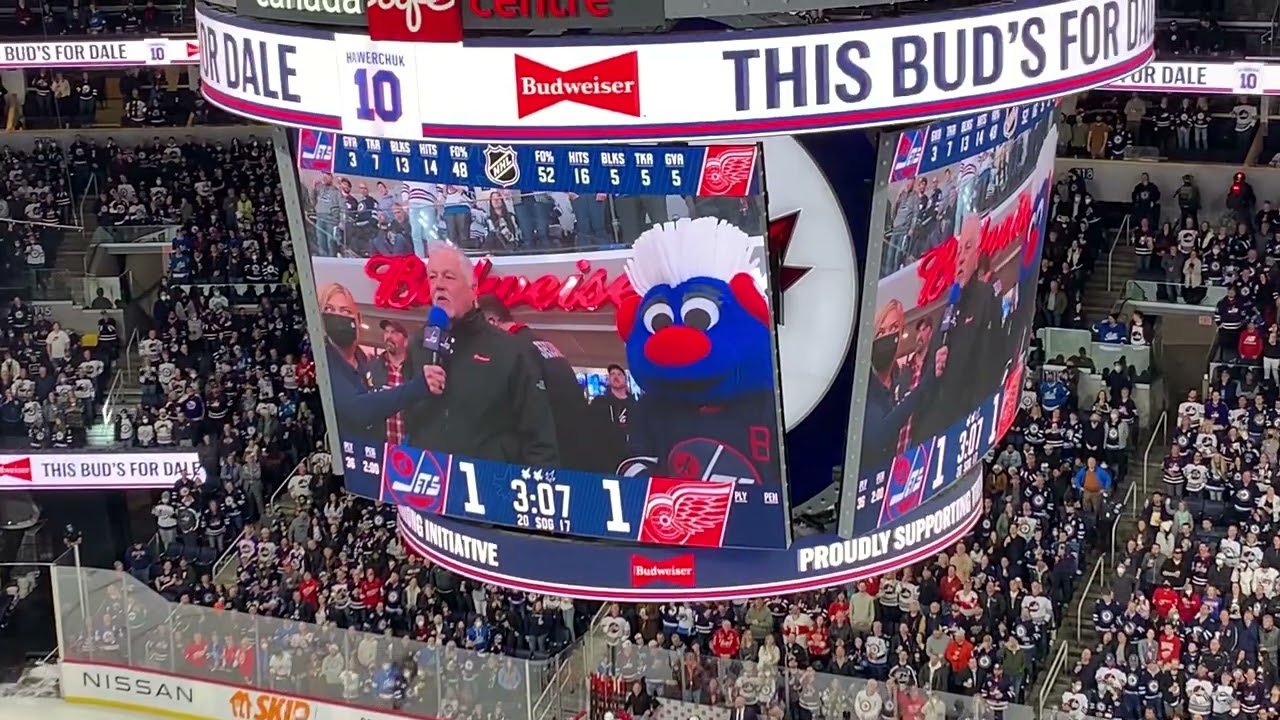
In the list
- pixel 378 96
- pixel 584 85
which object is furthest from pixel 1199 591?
pixel 378 96

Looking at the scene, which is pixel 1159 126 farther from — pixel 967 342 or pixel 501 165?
pixel 501 165

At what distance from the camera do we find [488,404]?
757 inches

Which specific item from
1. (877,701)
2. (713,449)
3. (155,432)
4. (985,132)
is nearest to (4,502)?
(155,432)

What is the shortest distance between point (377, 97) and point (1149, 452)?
16291mm

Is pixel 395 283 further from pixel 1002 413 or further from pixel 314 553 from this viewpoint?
pixel 314 553

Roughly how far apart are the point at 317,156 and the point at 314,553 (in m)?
11.9

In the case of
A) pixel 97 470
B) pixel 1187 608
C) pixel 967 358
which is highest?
pixel 967 358

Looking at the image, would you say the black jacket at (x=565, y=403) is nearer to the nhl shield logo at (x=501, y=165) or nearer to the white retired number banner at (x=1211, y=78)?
the nhl shield logo at (x=501, y=165)

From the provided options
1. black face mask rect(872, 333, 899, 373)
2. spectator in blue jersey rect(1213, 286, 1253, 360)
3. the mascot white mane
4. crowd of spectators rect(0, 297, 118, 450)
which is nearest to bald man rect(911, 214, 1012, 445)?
black face mask rect(872, 333, 899, 373)

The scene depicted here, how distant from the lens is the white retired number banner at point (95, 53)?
34.2 m

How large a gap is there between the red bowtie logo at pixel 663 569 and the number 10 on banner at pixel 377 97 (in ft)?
15.3

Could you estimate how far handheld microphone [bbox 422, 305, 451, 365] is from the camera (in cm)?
1886

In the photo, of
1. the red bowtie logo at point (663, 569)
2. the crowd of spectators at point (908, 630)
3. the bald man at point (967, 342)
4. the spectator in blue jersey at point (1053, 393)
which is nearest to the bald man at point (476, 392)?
the red bowtie logo at point (663, 569)

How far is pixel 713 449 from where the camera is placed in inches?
745
